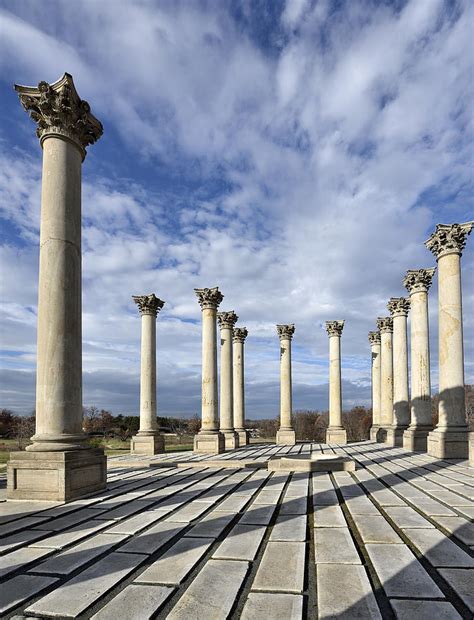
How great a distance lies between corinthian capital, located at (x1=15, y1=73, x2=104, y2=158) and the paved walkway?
42.0 feet

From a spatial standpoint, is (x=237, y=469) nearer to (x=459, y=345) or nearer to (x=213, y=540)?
(x=213, y=540)

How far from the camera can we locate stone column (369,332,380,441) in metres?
48.5

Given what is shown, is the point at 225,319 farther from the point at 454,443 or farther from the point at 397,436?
the point at 454,443

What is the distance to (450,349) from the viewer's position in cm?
2609

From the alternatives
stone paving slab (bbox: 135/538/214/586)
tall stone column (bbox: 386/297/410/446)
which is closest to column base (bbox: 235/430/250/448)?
tall stone column (bbox: 386/297/410/446)

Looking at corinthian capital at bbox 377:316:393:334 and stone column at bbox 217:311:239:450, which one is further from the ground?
corinthian capital at bbox 377:316:393:334

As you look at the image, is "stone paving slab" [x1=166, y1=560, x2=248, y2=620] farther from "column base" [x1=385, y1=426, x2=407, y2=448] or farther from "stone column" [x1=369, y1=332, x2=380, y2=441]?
"stone column" [x1=369, y1=332, x2=380, y2=441]

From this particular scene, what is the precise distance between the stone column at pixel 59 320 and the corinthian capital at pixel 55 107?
33mm

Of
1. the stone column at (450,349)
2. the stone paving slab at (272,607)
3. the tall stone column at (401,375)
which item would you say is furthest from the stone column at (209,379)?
the stone paving slab at (272,607)

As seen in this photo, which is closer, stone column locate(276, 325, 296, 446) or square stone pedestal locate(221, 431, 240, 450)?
square stone pedestal locate(221, 431, 240, 450)

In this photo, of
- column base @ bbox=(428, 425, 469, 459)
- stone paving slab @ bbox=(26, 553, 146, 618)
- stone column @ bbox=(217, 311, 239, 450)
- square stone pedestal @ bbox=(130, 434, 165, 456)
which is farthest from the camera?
stone column @ bbox=(217, 311, 239, 450)

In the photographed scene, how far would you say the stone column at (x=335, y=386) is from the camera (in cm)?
4498

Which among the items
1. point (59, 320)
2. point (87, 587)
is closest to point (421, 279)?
point (59, 320)

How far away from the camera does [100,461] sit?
15789 mm
